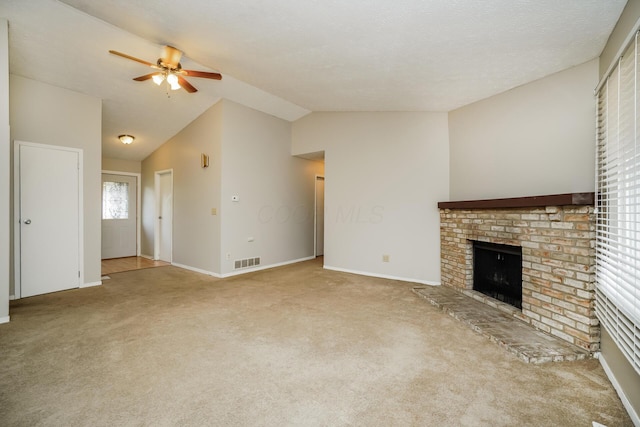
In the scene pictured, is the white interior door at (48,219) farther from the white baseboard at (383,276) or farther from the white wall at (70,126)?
the white baseboard at (383,276)

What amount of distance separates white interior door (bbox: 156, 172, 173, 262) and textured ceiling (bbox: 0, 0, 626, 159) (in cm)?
187

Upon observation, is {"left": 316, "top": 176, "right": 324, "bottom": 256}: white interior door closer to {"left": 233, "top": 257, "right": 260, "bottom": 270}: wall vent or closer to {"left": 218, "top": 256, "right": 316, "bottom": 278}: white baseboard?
{"left": 218, "top": 256, "right": 316, "bottom": 278}: white baseboard

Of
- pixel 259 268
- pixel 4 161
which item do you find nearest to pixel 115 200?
pixel 259 268

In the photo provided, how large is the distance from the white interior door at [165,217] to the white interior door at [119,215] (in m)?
0.97

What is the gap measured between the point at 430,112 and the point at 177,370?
Answer: 4455mm

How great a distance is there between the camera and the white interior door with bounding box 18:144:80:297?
361 cm

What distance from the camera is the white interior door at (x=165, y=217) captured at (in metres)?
5.88

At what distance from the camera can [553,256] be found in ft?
8.54

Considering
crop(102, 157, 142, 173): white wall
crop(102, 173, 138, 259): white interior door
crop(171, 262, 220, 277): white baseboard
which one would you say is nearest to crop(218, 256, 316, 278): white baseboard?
crop(171, 262, 220, 277): white baseboard

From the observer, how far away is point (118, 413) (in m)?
1.59

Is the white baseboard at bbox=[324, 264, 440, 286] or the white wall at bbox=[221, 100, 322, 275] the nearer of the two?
the white baseboard at bbox=[324, 264, 440, 286]

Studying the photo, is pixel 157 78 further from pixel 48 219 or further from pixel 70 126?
pixel 48 219

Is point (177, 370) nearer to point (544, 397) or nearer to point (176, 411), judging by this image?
point (176, 411)

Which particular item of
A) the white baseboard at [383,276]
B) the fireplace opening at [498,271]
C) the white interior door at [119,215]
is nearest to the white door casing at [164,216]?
the white interior door at [119,215]
